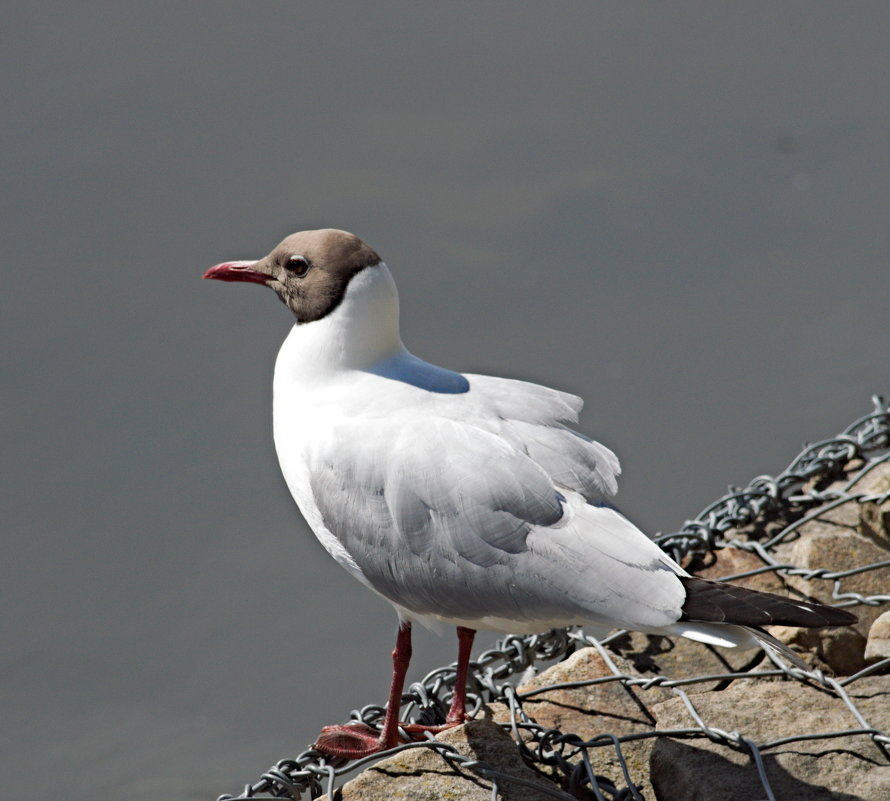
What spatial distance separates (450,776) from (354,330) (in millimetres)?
1015

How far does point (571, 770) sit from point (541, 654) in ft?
2.49

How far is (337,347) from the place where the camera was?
2865 millimetres

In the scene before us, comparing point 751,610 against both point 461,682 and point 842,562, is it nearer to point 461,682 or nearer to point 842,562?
point 461,682

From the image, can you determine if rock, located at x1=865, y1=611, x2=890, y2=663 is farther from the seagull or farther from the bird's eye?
the bird's eye

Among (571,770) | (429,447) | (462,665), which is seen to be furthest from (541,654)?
(429,447)

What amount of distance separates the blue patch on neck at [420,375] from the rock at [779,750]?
870 mm

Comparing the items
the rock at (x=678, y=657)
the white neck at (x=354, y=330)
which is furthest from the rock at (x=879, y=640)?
the white neck at (x=354, y=330)

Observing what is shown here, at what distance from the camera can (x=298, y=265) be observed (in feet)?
9.53

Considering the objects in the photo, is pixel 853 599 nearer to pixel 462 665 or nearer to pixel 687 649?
pixel 687 649

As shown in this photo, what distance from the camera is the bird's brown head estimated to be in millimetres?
2855

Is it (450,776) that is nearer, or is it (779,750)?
(450,776)

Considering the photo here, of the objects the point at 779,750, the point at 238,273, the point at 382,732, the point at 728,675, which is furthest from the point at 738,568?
the point at 238,273

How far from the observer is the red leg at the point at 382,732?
114 inches

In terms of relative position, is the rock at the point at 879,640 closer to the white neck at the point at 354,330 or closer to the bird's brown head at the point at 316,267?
the white neck at the point at 354,330
